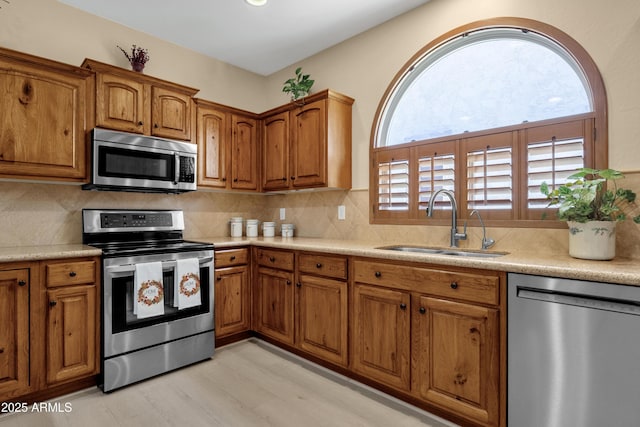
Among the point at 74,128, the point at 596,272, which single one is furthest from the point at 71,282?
the point at 596,272

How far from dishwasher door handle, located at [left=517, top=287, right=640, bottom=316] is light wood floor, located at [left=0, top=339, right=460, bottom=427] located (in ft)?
3.02

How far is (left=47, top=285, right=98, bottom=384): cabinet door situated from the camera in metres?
2.13

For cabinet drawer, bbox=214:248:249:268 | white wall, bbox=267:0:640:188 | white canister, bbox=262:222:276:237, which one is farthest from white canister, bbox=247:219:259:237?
white wall, bbox=267:0:640:188

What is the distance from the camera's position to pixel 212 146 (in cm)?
331

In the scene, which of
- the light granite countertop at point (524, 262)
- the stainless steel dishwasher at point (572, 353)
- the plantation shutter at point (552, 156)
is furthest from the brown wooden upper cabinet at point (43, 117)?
the plantation shutter at point (552, 156)

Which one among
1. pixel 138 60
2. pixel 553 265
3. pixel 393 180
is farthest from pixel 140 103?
pixel 553 265

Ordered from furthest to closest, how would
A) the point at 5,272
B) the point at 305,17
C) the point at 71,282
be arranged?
the point at 305,17 < the point at 71,282 < the point at 5,272

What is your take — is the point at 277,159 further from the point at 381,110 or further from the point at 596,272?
the point at 596,272

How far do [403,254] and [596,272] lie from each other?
2.93 feet

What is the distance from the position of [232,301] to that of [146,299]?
78 centimetres

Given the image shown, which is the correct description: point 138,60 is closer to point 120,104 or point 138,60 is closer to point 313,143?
point 120,104

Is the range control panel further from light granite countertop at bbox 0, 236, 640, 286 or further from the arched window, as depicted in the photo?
the arched window

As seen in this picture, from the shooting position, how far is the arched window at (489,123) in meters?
2.06

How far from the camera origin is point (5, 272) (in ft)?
6.47
